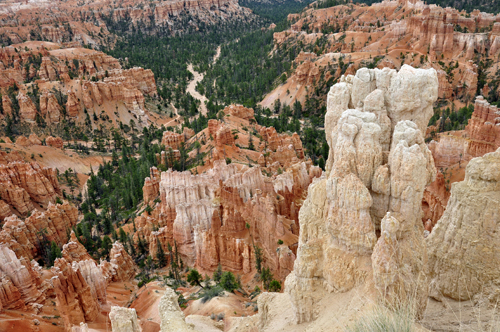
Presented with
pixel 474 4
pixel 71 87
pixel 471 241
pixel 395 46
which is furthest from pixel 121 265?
pixel 474 4

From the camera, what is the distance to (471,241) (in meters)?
13.1

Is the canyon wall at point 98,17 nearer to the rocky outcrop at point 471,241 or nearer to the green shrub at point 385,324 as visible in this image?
the rocky outcrop at point 471,241

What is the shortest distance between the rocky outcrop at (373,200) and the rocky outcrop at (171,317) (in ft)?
16.5

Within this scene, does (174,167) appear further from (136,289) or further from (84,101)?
(84,101)

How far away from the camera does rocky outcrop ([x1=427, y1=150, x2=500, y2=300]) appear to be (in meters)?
12.8

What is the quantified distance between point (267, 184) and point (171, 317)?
22.3 metres

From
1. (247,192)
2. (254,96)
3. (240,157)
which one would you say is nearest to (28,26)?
(254,96)

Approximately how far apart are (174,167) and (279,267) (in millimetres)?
30180

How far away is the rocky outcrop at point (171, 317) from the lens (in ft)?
51.1

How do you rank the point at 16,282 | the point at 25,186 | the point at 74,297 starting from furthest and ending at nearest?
the point at 25,186, the point at 16,282, the point at 74,297

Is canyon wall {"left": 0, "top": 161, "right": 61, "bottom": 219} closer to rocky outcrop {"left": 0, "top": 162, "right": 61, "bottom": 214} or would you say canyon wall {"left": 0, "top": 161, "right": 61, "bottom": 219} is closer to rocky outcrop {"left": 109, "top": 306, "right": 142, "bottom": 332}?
rocky outcrop {"left": 0, "top": 162, "right": 61, "bottom": 214}

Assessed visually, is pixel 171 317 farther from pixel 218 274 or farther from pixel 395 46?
pixel 395 46

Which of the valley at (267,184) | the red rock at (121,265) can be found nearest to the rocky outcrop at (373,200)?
the valley at (267,184)

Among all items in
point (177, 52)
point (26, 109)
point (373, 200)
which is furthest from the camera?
point (177, 52)
